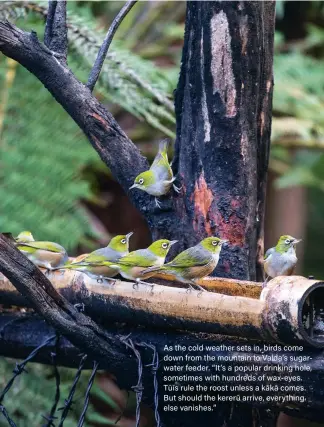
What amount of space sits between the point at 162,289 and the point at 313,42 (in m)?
2.16

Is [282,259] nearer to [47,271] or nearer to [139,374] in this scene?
[139,374]

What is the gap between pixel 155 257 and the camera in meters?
1.18

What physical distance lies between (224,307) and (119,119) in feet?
6.70

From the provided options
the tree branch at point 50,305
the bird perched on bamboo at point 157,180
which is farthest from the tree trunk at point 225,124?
the tree branch at point 50,305

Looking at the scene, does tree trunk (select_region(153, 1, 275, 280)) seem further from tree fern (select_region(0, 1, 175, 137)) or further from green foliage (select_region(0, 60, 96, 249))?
green foliage (select_region(0, 60, 96, 249))

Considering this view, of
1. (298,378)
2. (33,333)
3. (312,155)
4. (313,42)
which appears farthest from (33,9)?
(312,155)

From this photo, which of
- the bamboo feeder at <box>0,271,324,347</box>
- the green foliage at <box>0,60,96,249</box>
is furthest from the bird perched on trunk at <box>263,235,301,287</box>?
the green foliage at <box>0,60,96,249</box>

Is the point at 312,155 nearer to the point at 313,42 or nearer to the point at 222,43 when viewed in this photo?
the point at 313,42

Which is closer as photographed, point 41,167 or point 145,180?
point 145,180

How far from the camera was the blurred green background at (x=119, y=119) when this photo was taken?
1.76m

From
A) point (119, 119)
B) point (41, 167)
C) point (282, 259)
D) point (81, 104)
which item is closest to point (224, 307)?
point (282, 259)

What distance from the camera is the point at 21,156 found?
236 centimetres

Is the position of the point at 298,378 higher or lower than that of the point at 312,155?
lower

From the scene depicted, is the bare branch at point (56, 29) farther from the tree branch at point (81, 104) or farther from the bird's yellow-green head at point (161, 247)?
the bird's yellow-green head at point (161, 247)
